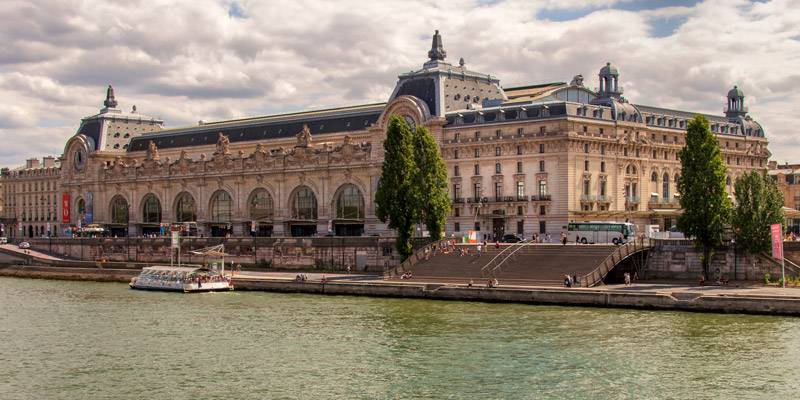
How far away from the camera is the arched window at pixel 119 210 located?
15975 cm

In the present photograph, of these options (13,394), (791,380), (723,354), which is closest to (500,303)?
(723,354)

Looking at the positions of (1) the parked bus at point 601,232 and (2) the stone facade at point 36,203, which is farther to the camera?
(2) the stone facade at point 36,203

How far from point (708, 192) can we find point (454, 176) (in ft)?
131

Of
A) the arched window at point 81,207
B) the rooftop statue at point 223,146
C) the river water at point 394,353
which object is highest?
the rooftop statue at point 223,146

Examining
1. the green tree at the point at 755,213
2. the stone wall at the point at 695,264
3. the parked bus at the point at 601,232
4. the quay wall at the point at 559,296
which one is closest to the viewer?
the quay wall at the point at 559,296

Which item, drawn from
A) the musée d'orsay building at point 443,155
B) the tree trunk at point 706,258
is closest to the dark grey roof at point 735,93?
the musée d'orsay building at point 443,155

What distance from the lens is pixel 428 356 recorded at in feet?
184

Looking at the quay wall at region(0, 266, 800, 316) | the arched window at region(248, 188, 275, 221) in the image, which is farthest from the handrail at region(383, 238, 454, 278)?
the arched window at region(248, 188, 275, 221)

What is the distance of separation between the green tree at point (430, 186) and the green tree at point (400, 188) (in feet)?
2.48

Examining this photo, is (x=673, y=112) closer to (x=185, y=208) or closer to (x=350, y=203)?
(x=350, y=203)

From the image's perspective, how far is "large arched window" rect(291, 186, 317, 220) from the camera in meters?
134

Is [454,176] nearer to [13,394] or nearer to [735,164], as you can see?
[735,164]

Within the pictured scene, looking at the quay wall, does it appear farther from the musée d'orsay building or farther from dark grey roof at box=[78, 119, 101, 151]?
dark grey roof at box=[78, 119, 101, 151]

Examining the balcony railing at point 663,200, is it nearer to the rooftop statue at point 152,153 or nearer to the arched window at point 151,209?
the arched window at point 151,209
